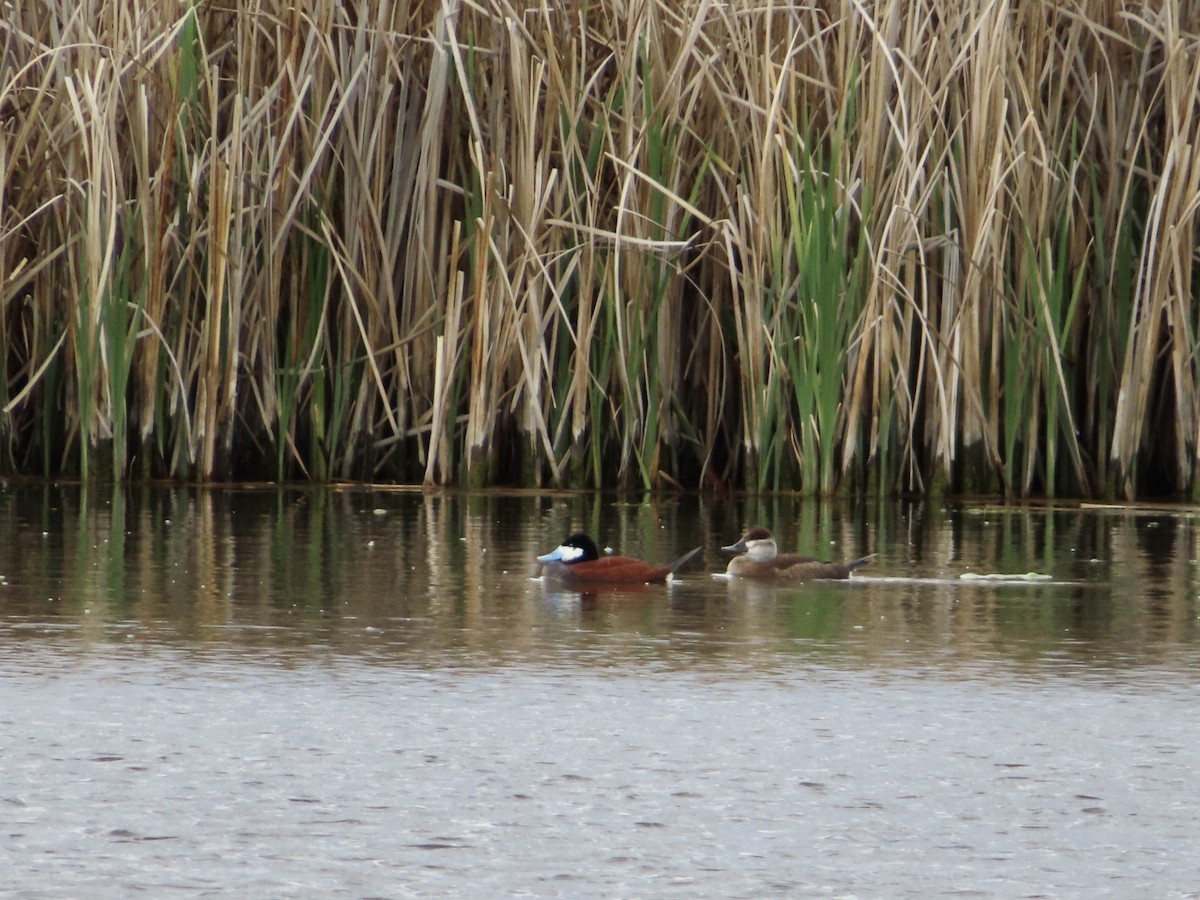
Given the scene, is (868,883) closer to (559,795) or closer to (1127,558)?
(559,795)

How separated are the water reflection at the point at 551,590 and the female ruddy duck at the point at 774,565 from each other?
0.11 m

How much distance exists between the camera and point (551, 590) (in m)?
8.69

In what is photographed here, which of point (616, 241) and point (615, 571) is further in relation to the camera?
point (616, 241)

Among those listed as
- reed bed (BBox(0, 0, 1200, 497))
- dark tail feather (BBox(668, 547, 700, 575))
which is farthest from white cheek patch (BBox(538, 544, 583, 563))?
reed bed (BBox(0, 0, 1200, 497))

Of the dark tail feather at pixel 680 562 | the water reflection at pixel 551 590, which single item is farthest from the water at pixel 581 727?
the dark tail feather at pixel 680 562

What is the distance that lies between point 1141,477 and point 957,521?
6.76ft

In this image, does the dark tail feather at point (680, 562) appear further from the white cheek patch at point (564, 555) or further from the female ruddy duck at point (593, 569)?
the white cheek patch at point (564, 555)

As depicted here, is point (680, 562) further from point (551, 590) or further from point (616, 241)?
point (616, 241)

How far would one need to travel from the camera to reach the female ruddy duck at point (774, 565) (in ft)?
29.5

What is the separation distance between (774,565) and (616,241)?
3.59m

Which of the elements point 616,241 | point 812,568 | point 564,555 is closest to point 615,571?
point 564,555

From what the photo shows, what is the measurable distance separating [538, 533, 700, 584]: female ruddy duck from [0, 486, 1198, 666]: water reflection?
0.08 metres

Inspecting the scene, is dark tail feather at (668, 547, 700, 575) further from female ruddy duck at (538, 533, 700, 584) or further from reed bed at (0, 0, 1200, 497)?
reed bed at (0, 0, 1200, 497)

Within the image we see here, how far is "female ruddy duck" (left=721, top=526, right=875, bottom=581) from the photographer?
29.5ft
